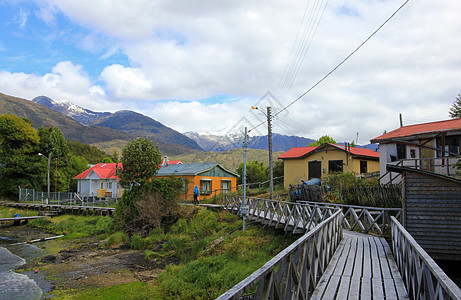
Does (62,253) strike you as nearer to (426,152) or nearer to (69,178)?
(426,152)

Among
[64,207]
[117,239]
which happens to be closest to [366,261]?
[117,239]

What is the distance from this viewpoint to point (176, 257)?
18984 millimetres

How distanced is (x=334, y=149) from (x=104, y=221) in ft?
76.0

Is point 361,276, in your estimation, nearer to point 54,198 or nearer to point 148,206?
point 148,206

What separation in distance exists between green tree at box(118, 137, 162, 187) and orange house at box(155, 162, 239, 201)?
13.5 ft

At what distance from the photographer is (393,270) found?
22.6ft

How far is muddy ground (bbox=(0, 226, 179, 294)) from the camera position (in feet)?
50.9

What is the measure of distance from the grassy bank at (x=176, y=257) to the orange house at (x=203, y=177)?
24.4ft

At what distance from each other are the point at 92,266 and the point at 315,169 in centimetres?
2187

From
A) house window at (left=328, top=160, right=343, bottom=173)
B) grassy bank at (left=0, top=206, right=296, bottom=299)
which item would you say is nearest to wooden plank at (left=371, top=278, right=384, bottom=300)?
grassy bank at (left=0, top=206, right=296, bottom=299)

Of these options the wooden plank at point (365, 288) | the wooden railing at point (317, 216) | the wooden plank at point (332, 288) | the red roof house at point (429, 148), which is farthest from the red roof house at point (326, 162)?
the wooden plank at point (332, 288)

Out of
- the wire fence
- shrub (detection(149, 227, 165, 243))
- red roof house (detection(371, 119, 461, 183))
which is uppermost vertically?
red roof house (detection(371, 119, 461, 183))

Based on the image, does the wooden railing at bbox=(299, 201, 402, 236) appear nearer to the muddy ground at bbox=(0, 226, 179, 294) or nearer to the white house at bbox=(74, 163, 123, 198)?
the muddy ground at bbox=(0, 226, 179, 294)

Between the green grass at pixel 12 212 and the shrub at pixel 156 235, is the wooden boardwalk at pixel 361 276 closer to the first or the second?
the shrub at pixel 156 235
